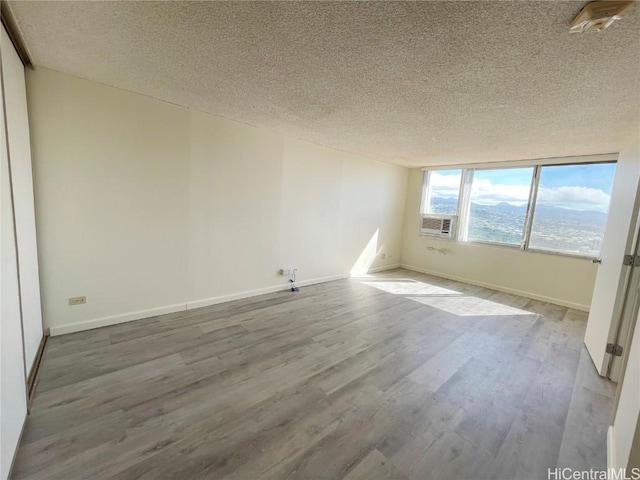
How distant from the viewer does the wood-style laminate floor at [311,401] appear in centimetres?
143

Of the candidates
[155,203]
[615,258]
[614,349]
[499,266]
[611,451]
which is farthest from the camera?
[499,266]

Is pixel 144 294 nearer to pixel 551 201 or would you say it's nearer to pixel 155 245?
pixel 155 245

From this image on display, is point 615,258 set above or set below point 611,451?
above

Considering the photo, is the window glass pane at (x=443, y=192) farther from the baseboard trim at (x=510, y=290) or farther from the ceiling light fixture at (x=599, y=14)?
the ceiling light fixture at (x=599, y=14)

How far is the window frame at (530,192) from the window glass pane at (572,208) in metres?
0.05

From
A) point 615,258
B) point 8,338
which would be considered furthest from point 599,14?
point 8,338

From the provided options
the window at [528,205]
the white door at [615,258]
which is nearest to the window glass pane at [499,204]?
the window at [528,205]

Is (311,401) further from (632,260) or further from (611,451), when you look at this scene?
(632,260)

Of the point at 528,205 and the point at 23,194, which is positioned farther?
the point at 528,205

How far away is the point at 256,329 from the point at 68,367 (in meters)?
1.49

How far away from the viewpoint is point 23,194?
196cm

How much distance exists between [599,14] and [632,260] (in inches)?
78.8

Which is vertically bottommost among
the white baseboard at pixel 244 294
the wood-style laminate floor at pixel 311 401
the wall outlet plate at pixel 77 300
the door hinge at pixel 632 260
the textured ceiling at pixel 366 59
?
the wood-style laminate floor at pixel 311 401

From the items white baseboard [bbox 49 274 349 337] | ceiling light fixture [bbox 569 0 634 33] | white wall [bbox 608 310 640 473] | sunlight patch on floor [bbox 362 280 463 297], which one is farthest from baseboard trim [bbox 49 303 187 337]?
ceiling light fixture [bbox 569 0 634 33]
